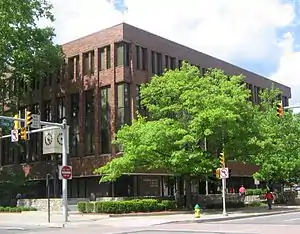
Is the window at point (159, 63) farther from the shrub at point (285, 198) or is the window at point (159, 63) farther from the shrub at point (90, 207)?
the shrub at point (285, 198)

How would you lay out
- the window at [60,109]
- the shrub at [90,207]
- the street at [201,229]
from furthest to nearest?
the window at [60,109], the shrub at [90,207], the street at [201,229]

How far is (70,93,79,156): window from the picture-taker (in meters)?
45.1

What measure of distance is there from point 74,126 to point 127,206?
13.9 metres

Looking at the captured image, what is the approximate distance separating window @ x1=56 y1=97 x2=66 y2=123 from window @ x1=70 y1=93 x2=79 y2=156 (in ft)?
3.91

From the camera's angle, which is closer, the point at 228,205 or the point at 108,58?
the point at 228,205

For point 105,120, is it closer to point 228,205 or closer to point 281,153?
point 228,205

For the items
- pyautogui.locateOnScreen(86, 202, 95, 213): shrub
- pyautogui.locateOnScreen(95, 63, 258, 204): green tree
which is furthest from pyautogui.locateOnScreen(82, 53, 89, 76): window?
pyautogui.locateOnScreen(86, 202, 95, 213): shrub

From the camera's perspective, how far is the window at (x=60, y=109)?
154ft

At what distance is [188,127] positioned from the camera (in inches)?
1328

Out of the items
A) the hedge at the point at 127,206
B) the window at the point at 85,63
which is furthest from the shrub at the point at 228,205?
the window at the point at 85,63

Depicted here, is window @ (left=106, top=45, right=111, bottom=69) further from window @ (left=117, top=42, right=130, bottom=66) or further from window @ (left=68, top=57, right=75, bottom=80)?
window @ (left=68, top=57, right=75, bottom=80)

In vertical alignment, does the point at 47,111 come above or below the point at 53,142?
above

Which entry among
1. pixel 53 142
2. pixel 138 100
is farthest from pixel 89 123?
pixel 138 100

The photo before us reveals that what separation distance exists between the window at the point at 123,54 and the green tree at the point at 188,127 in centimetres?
593
